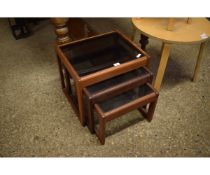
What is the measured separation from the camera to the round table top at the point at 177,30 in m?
1.21

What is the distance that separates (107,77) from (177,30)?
1.84ft

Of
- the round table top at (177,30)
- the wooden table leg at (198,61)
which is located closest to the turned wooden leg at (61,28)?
the round table top at (177,30)

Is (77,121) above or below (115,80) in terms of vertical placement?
below

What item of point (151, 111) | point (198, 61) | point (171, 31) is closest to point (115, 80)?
point (151, 111)

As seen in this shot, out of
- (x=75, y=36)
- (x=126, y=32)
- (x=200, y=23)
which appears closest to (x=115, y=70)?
(x=200, y=23)

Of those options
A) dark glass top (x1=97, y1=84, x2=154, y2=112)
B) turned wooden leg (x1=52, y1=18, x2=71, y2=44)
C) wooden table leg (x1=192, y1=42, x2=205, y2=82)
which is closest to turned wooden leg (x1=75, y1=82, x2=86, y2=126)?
dark glass top (x1=97, y1=84, x2=154, y2=112)

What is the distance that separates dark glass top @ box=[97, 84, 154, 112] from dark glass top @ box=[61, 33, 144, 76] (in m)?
0.18

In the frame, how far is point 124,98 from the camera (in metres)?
1.16

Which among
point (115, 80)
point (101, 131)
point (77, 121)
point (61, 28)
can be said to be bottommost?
point (77, 121)

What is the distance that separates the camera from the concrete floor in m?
1.17

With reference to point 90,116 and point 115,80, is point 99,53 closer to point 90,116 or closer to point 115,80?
point 115,80

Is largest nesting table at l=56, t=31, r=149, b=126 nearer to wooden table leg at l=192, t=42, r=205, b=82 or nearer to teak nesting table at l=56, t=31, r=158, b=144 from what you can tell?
teak nesting table at l=56, t=31, r=158, b=144

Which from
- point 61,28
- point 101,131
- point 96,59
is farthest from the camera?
point 61,28
